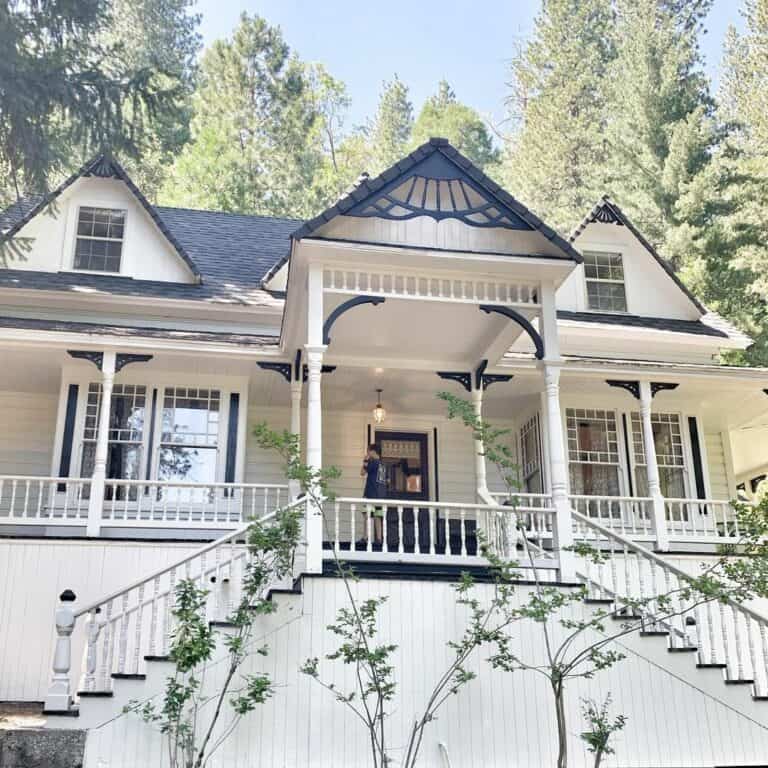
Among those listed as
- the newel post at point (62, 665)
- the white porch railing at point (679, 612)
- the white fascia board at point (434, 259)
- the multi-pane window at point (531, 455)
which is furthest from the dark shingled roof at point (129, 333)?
the white porch railing at point (679, 612)

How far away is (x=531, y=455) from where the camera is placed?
14.3 m

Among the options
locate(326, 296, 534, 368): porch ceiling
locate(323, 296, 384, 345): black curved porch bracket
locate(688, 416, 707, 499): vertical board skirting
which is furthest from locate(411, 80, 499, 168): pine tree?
locate(323, 296, 384, 345): black curved porch bracket

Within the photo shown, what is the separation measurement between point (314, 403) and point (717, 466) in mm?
9026

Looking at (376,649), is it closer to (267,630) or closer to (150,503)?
(267,630)

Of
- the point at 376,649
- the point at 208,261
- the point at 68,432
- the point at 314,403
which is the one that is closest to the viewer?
the point at 376,649

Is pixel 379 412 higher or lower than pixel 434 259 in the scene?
lower

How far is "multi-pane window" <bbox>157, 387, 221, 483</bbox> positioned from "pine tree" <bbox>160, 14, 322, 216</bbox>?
20184 millimetres

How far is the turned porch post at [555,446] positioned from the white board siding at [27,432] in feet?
25.7

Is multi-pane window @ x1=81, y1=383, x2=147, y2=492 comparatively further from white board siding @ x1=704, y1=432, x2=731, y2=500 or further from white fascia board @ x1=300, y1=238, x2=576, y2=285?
white board siding @ x1=704, y1=432, x2=731, y2=500

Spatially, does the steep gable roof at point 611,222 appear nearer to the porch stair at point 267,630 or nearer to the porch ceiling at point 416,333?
the porch ceiling at point 416,333

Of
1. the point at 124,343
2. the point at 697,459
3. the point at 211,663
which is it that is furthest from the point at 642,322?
the point at 211,663

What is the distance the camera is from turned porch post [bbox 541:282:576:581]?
9266 millimetres

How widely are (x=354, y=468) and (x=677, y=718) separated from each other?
7.00 m

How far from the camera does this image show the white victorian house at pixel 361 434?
27.4 feet
